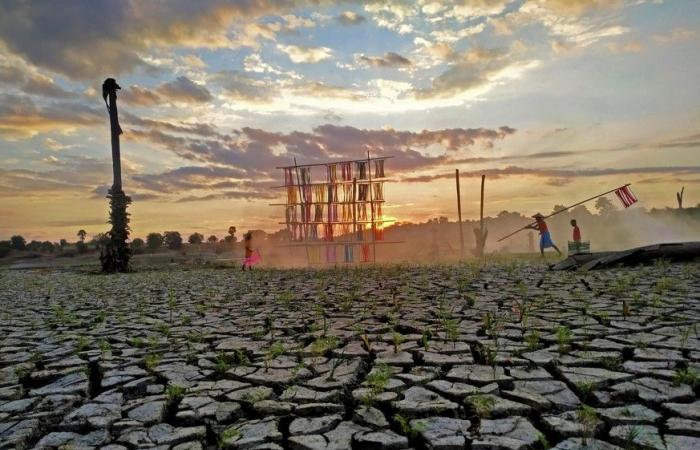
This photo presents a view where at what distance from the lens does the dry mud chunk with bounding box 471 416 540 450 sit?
2.18 m

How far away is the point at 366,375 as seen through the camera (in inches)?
127

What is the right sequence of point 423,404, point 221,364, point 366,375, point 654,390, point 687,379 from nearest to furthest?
point 423,404
point 654,390
point 687,379
point 366,375
point 221,364

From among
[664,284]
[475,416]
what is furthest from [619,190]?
[475,416]

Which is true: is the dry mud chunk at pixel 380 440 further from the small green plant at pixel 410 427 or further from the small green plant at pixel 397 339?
the small green plant at pixel 397 339

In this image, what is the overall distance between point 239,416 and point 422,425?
3.28 ft

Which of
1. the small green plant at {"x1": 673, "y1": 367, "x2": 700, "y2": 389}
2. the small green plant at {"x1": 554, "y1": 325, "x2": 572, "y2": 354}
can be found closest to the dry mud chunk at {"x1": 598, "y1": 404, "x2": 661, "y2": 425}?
the small green plant at {"x1": 673, "y1": 367, "x2": 700, "y2": 389}

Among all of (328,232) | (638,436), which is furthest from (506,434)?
(328,232)

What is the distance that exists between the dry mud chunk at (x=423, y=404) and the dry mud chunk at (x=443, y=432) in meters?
0.10

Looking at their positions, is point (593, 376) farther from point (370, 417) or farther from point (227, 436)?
point (227, 436)

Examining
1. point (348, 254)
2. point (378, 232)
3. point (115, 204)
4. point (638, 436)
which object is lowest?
point (638, 436)

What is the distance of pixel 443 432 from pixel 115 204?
1584 centimetres

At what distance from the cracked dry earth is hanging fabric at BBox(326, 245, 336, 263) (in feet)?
37.3

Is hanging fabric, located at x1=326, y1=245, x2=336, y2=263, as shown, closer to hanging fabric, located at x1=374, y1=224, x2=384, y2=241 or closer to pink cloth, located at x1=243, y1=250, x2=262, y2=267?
hanging fabric, located at x1=374, y1=224, x2=384, y2=241

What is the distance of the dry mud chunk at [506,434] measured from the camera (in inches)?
85.7
